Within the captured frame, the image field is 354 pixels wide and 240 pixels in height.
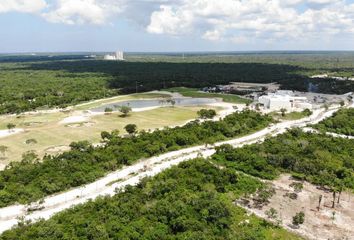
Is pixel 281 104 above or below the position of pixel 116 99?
above

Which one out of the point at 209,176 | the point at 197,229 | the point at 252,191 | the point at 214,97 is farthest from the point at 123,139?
the point at 214,97

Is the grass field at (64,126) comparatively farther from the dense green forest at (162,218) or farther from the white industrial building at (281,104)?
the dense green forest at (162,218)

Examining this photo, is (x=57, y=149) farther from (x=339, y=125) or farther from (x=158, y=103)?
(x=339, y=125)

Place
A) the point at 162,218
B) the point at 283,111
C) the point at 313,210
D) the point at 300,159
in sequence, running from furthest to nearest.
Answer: the point at 283,111
the point at 300,159
the point at 313,210
the point at 162,218

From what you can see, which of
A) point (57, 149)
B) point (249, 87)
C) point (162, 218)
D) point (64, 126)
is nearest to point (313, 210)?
point (162, 218)

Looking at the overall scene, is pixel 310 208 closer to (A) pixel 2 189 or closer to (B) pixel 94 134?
(A) pixel 2 189
